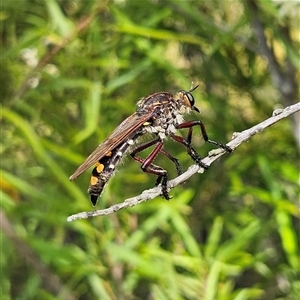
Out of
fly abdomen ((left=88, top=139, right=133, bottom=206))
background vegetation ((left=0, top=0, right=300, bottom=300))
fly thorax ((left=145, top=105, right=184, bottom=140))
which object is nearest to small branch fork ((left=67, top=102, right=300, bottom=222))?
fly abdomen ((left=88, top=139, right=133, bottom=206))

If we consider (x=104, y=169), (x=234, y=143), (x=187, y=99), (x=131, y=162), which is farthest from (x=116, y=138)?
(x=131, y=162)

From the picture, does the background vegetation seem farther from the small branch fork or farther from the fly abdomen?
the small branch fork

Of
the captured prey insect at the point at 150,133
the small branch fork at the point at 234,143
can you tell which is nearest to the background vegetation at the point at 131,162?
the captured prey insect at the point at 150,133

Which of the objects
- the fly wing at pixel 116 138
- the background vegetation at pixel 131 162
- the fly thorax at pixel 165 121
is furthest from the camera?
the background vegetation at pixel 131 162

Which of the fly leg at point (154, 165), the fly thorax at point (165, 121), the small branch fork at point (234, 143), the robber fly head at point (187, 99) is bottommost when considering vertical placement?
the small branch fork at point (234, 143)

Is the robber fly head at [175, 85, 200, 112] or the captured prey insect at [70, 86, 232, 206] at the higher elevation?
the robber fly head at [175, 85, 200, 112]

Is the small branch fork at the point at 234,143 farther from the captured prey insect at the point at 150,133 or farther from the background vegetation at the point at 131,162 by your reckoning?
the background vegetation at the point at 131,162

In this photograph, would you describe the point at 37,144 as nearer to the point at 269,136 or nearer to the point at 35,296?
the point at 35,296

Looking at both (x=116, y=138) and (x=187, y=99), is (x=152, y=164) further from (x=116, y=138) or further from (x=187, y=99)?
(x=187, y=99)
